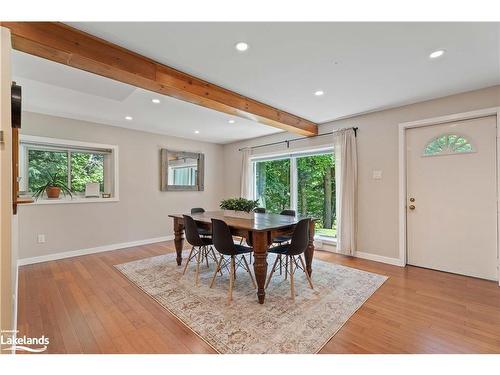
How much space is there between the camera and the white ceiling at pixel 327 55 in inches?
67.9

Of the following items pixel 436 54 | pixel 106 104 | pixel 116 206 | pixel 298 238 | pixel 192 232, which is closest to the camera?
pixel 436 54

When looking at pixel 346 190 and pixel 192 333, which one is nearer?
pixel 192 333

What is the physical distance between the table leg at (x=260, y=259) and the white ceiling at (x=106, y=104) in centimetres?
225

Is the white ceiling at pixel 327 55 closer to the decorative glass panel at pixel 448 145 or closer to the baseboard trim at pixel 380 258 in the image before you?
the decorative glass panel at pixel 448 145

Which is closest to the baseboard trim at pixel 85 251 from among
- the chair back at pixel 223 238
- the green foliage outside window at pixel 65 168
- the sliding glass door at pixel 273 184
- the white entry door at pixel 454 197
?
the green foliage outside window at pixel 65 168

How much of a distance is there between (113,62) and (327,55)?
1862 millimetres

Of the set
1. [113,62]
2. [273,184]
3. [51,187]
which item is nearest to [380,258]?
[273,184]

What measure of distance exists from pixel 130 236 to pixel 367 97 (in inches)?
190

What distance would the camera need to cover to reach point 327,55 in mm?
2084

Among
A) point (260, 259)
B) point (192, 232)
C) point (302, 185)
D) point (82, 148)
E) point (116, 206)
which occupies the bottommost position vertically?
point (260, 259)

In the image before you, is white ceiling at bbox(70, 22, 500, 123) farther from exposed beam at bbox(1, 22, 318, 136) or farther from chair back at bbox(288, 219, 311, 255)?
chair back at bbox(288, 219, 311, 255)

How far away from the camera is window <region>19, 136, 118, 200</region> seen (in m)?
3.60

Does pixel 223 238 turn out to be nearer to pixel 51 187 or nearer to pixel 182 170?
pixel 51 187
